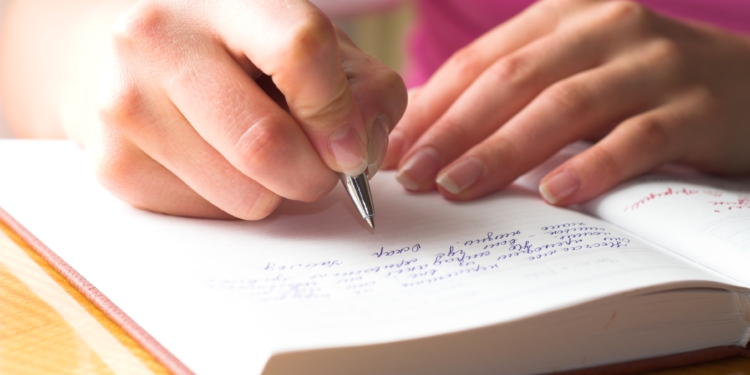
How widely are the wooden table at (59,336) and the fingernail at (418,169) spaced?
272 mm

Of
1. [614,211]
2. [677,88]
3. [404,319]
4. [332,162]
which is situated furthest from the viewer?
[677,88]

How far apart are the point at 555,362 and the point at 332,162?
187mm

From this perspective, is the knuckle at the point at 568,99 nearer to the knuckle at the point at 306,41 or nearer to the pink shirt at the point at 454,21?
the knuckle at the point at 306,41

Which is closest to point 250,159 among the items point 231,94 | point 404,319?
point 231,94

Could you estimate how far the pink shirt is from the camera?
1.14 m

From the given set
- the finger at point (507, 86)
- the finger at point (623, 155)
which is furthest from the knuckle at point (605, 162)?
the finger at point (507, 86)

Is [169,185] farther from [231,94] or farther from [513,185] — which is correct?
[513,185]

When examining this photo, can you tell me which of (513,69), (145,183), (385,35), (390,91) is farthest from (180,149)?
(385,35)

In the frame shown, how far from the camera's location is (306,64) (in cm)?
39

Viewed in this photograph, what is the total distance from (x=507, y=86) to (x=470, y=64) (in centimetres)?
9

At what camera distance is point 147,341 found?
362mm

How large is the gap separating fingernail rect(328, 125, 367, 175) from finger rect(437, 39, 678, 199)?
0.15 m

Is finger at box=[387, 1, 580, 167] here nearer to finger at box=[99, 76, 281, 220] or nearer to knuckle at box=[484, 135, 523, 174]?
knuckle at box=[484, 135, 523, 174]

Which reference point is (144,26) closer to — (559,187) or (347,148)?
(347,148)
